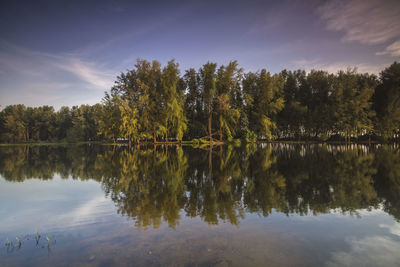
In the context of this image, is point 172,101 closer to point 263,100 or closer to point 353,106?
point 263,100

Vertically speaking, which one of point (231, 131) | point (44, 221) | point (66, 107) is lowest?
point (44, 221)

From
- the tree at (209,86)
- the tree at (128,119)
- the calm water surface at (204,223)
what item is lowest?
the calm water surface at (204,223)

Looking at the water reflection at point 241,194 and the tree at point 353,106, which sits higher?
the tree at point 353,106

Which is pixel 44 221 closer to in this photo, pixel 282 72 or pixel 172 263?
pixel 172 263

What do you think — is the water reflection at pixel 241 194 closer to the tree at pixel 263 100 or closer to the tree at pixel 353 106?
the tree at pixel 353 106

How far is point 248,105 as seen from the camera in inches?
2175

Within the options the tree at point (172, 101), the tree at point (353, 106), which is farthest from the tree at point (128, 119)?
the tree at point (353, 106)

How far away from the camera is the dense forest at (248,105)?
150 feet

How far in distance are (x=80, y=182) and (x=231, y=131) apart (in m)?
43.6

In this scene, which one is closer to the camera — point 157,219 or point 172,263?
point 172,263

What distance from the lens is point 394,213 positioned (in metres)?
6.18

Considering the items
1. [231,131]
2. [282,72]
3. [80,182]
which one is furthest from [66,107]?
[80,182]

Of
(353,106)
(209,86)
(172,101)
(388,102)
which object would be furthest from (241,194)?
(388,102)

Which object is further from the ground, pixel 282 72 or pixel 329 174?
pixel 282 72
